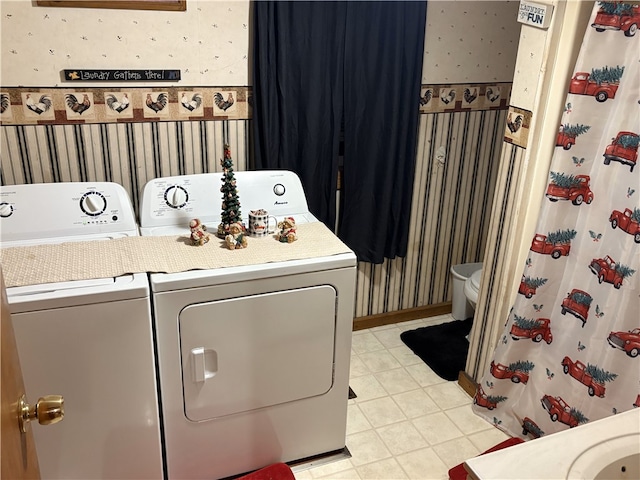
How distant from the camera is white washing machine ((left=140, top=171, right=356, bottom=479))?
6.40 feet

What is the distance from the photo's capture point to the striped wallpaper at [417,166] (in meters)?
2.35

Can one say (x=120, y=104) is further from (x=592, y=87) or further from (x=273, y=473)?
(x=592, y=87)

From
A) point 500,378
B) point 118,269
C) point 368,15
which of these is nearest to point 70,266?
point 118,269

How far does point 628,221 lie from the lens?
76.5 inches

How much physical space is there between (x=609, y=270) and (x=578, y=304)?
20cm

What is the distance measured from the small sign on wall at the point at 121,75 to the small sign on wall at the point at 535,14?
139 centimetres

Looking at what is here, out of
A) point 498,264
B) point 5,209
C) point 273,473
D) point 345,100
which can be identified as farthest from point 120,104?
point 498,264

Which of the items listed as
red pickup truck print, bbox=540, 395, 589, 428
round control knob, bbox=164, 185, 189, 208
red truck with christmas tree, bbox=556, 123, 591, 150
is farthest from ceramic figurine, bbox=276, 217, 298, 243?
red pickup truck print, bbox=540, 395, 589, 428

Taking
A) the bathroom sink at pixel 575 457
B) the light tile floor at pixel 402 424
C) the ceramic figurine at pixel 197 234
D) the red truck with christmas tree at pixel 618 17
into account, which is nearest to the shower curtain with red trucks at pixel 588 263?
the red truck with christmas tree at pixel 618 17

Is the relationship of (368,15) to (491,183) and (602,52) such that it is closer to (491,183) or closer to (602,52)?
(602,52)

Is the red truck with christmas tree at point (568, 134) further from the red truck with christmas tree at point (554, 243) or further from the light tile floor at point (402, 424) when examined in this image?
the light tile floor at point (402, 424)

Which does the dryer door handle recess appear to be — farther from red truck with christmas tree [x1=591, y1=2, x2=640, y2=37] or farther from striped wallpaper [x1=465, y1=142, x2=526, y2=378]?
red truck with christmas tree [x1=591, y1=2, x2=640, y2=37]

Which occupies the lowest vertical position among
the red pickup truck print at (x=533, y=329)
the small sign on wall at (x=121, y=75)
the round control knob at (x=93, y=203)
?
the red pickup truck print at (x=533, y=329)

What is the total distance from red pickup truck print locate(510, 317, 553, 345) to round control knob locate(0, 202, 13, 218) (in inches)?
79.6
